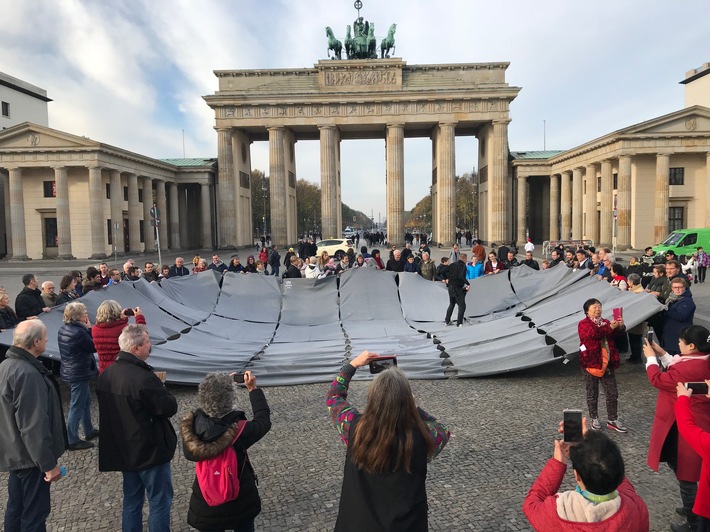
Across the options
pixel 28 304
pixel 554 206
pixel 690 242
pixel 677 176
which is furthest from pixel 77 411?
pixel 554 206

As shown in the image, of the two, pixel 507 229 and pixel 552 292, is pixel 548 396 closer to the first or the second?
pixel 552 292

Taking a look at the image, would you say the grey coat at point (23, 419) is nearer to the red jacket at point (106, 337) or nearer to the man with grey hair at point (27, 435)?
the man with grey hair at point (27, 435)

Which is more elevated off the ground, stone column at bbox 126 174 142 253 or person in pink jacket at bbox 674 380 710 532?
stone column at bbox 126 174 142 253

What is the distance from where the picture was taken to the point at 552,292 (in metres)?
14.4

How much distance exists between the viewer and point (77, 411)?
280 inches

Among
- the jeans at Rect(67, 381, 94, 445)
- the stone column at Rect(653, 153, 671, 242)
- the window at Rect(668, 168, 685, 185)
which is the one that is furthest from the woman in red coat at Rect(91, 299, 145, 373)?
the window at Rect(668, 168, 685, 185)

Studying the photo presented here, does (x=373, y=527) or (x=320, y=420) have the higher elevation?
(x=373, y=527)

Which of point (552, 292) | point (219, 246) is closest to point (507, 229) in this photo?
point (219, 246)

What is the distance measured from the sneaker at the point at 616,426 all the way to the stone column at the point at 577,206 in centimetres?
4586

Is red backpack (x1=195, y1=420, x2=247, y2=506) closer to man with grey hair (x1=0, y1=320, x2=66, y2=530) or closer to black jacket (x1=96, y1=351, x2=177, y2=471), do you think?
black jacket (x1=96, y1=351, x2=177, y2=471)

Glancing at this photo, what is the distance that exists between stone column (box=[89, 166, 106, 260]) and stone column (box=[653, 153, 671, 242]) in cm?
4229

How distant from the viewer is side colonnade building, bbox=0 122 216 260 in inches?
1661

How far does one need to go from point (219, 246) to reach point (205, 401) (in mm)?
52126

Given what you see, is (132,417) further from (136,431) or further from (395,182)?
(395,182)
